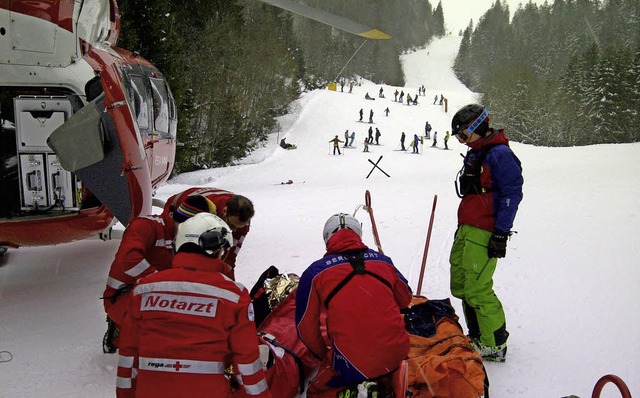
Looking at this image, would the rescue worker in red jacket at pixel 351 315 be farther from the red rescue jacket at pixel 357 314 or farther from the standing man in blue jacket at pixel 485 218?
the standing man in blue jacket at pixel 485 218

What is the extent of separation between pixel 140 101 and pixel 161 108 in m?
0.85

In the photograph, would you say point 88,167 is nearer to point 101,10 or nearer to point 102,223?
point 102,223

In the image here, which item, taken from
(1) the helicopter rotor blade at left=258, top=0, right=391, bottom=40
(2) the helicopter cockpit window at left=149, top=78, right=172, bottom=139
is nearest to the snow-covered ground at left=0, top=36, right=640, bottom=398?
(2) the helicopter cockpit window at left=149, top=78, right=172, bottom=139

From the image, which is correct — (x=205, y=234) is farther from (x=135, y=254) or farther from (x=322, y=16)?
(x=322, y=16)

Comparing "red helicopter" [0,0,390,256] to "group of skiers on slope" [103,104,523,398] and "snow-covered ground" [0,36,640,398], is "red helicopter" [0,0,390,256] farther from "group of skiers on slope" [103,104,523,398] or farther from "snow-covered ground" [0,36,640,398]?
"snow-covered ground" [0,36,640,398]

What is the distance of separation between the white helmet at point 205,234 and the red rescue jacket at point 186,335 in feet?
0.23

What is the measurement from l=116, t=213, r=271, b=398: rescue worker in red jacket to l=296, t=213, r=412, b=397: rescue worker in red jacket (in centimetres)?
50

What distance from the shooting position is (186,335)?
241 cm

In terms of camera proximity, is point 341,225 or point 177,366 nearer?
point 177,366

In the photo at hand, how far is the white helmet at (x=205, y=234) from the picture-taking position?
2.53m

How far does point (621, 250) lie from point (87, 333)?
284 inches

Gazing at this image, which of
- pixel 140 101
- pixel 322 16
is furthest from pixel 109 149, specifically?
pixel 322 16

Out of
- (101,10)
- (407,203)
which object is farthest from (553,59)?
(101,10)

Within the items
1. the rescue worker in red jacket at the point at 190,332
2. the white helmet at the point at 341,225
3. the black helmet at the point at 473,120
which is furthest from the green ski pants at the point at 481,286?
the rescue worker in red jacket at the point at 190,332
